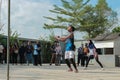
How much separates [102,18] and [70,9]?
567 centimetres

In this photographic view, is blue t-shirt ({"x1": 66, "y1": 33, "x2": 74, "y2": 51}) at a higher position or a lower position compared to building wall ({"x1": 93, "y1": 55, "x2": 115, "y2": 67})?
higher

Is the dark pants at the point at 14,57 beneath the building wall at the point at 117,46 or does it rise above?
beneath

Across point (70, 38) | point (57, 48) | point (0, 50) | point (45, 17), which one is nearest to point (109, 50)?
point (57, 48)

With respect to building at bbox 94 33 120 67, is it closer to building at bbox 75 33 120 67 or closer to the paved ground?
building at bbox 75 33 120 67

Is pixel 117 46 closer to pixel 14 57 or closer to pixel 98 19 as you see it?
pixel 14 57

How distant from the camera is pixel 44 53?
4322 cm

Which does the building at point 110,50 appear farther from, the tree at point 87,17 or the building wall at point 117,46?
the tree at point 87,17

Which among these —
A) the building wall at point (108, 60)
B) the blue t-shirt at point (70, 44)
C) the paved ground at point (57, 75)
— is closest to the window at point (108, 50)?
the building wall at point (108, 60)

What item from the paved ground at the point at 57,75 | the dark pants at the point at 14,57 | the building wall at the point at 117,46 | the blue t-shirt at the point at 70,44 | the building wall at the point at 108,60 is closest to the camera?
the paved ground at the point at 57,75

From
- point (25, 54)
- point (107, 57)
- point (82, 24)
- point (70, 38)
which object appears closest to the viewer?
point (70, 38)

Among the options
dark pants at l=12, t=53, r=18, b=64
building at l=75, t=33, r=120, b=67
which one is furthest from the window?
dark pants at l=12, t=53, r=18, b=64

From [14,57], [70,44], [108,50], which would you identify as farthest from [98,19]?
[70,44]

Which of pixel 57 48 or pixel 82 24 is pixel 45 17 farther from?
pixel 57 48

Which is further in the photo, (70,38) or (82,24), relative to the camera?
(82,24)
